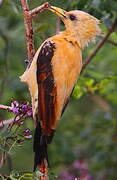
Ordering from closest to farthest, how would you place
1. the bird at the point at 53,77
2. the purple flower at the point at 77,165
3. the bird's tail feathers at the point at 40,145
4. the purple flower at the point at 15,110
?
the purple flower at the point at 15,110, the bird's tail feathers at the point at 40,145, the bird at the point at 53,77, the purple flower at the point at 77,165

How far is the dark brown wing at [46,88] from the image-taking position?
3.65m

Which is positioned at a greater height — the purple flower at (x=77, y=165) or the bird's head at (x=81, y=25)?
the bird's head at (x=81, y=25)

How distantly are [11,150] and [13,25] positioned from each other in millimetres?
3204

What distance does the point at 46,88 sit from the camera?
3746 mm

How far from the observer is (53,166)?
20.5 ft

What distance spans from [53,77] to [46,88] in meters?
0.09

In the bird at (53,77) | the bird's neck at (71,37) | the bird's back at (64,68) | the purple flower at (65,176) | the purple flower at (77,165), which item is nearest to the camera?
the bird at (53,77)

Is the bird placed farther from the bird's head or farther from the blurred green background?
the blurred green background

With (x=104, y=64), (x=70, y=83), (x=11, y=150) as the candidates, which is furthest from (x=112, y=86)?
(x=11, y=150)

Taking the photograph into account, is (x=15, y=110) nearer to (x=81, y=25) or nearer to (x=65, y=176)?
(x=81, y=25)

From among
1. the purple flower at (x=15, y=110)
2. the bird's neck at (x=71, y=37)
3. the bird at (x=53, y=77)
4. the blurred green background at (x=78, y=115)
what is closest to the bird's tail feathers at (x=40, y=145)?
the bird at (x=53, y=77)

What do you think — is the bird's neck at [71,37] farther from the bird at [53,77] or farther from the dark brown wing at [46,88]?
the dark brown wing at [46,88]

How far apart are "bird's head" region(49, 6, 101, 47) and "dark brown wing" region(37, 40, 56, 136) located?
0.93ft

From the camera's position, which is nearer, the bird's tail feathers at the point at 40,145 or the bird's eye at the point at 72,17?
the bird's tail feathers at the point at 40,145
